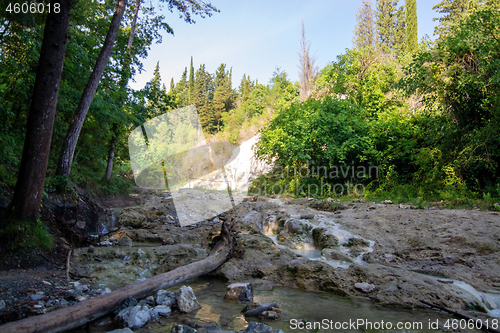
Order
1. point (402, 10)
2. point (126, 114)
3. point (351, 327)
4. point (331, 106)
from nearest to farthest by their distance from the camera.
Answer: point (351, 327) < point (126, 114) < point (331, 106) < point (402, 10)

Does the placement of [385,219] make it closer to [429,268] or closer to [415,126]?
[429,268]

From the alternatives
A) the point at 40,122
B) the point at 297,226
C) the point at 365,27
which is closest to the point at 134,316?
the point at 40,122

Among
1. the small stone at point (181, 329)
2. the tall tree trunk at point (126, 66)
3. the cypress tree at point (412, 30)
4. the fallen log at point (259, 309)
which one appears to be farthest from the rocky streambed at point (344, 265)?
the cypress tree at point (412, 30)

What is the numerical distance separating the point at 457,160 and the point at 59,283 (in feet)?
37.1

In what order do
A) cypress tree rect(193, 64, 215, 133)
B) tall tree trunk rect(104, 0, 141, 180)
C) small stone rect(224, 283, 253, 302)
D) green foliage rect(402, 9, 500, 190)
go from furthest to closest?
cypress tree rect(193, 64, 215, 133), tall tree trunk rect(104, 0, 141, 180), green foliage rect(402, 9, 500, 190), small stone rect(224, 283, 253, 302)

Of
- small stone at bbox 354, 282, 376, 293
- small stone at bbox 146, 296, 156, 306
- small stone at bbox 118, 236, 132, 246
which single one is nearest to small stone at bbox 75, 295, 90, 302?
small stone at bbox 146, 296, 156, 306

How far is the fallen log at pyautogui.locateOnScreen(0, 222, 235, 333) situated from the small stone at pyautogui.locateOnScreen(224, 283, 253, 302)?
0.90 m

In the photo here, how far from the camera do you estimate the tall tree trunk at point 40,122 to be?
4629mm

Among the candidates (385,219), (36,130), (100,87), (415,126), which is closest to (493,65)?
(415,126)

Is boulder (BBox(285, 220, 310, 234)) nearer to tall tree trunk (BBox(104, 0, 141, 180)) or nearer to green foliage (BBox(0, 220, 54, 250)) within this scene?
green foliage (BBox(0, 220, 54, 250))

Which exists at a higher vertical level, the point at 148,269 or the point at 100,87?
the point at 100,87

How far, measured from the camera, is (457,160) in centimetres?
957

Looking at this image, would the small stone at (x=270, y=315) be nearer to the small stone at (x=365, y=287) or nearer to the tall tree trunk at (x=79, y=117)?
the small stone at (x=365, y=287)

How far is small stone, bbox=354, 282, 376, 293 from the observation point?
13.8 feet
